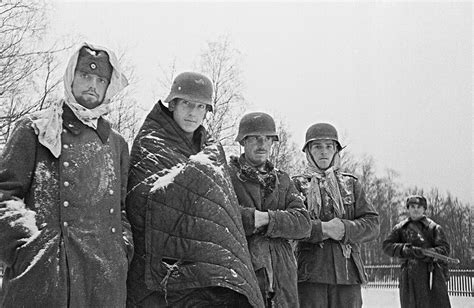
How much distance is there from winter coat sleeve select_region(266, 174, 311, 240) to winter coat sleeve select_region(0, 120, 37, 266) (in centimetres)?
177

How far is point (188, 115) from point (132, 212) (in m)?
0.76

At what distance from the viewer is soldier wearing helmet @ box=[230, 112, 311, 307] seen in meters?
4.27

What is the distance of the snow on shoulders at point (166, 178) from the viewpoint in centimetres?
363

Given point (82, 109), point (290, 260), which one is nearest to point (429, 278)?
point (290, 260)

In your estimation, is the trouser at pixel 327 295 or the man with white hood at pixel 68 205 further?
the trouser at pixel 327 295

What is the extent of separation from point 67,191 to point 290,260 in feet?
6.34

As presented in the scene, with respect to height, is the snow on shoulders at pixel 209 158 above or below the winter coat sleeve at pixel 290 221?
above

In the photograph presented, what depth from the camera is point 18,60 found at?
574 inches

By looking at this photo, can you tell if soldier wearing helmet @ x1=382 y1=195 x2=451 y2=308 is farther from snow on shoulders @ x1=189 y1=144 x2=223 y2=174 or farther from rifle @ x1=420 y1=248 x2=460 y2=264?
snow on shoulders @ x1=189 y1=144 x2=223 y2=174

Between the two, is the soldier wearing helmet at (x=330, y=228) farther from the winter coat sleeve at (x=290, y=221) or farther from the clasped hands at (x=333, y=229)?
the winter coat sleeve at (x=290, y=221)

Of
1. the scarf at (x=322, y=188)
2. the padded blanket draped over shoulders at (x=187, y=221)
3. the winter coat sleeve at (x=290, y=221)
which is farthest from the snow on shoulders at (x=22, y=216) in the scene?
the scarf at (x=322, y=188)

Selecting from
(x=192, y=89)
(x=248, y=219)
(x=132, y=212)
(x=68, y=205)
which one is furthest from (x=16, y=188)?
(x=248, y=219)

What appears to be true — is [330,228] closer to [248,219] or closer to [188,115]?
[248,219]

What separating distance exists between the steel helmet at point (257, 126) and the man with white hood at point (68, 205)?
1.48 meters
